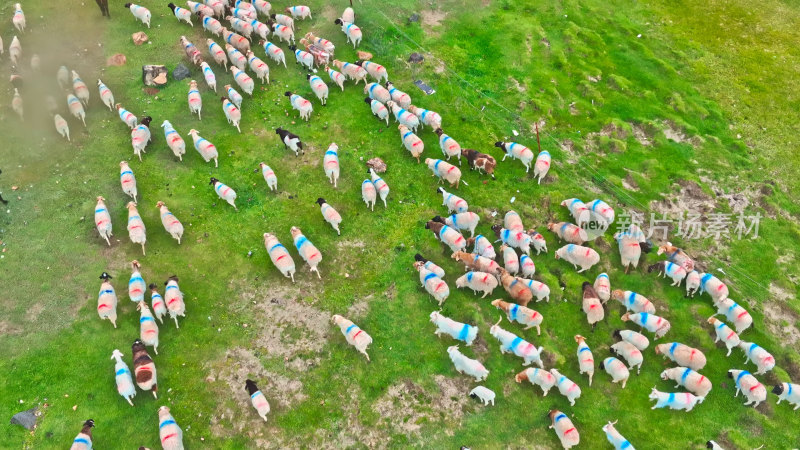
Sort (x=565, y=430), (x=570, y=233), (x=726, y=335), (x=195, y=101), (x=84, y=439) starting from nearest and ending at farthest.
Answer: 1. (x=84, y=439)
2. (x=565, y=430)
3. (x=726, y=335)
4. (x=570, y=233)
5. (x=195, y=101)

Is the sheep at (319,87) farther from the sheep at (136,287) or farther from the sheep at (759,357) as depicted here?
the sheep at (759,357)

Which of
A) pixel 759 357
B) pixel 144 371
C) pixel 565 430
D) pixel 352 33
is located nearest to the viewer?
pixel 565 430

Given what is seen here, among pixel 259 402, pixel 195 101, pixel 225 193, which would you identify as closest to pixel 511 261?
pixel 259 402

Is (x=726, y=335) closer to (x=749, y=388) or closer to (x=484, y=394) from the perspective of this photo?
(x=749, y=388)

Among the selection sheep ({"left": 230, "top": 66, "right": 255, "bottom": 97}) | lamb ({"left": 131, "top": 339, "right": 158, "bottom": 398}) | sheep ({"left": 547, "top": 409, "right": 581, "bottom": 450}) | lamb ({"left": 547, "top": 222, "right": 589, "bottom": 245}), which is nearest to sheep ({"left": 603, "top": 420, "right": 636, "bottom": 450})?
sheep ({"left": 547, "top": 409, "right": 581, "bottom": 450})

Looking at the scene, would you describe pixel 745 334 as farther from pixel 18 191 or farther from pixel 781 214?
pixel 18 191

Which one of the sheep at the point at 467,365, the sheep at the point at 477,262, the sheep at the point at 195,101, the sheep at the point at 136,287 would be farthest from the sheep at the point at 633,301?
the sheep at the point at 195,101

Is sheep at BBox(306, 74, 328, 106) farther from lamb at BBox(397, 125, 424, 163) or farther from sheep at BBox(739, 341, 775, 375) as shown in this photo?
sheep at BBox(739, 341, 775, 375)

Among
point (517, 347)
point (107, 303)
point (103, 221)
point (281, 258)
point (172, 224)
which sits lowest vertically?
point (107, 303)
